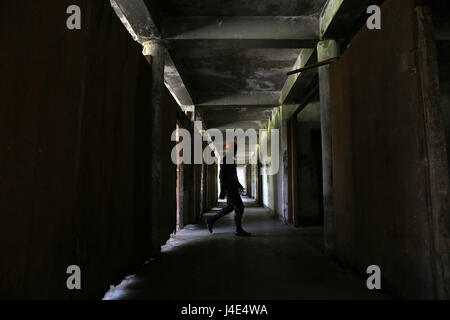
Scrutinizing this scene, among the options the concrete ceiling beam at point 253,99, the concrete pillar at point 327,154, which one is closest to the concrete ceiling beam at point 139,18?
the concrete pillar at point 327,154

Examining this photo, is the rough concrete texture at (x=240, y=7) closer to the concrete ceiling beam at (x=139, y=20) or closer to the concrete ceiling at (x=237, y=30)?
the concrete ceiling at (x=237, y=30)

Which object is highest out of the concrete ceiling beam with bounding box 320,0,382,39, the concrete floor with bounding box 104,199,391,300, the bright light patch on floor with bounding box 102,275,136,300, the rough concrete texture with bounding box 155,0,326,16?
the rough concrete texture with bounding box 155,0,326,16

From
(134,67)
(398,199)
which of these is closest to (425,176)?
(398,199)

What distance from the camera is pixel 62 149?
1960 millimetres

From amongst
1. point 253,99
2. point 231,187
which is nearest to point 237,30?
point 231,187

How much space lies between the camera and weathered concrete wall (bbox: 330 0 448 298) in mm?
2225

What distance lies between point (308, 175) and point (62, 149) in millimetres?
6439

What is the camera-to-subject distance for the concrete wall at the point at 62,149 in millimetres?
1556

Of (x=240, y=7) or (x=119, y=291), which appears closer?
(x=119, y=291)

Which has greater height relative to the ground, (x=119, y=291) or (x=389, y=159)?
(x=389, y=159)

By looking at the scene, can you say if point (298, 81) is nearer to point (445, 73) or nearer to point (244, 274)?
point (445, 73)

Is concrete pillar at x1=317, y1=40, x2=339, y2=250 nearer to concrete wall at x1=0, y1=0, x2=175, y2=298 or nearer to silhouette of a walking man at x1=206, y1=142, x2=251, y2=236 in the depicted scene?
silhouette of a walking man at x1=206, y1=142, x2=251, y2=236

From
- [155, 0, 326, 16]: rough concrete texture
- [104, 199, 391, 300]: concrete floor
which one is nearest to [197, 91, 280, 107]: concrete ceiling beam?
[155, 0, 326, 16]: rough concrete texture

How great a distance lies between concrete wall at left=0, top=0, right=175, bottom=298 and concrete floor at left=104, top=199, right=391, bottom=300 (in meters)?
0.49
